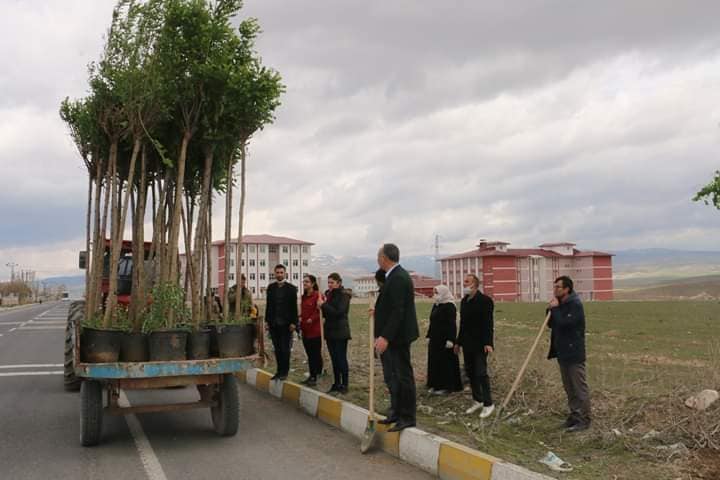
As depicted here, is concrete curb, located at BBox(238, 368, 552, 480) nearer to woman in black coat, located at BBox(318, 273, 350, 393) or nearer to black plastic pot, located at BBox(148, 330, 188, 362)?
woman in black coat, located at BBox(318, 273, 350, 393)

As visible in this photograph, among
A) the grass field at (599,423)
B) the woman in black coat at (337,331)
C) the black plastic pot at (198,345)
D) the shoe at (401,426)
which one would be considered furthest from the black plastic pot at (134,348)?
the woman in black coat at (337,331)

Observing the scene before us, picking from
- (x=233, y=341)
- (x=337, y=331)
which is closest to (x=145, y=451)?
(x=233, y=341)

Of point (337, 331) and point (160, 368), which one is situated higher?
point (337, 331)

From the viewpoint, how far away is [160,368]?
22.6 feet

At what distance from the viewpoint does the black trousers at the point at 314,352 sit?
10.2 meters

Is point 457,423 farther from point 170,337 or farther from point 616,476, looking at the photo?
point 170,337

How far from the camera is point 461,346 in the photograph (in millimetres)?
8188

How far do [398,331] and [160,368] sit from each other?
243 centimetres

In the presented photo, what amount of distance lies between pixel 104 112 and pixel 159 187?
136 cm

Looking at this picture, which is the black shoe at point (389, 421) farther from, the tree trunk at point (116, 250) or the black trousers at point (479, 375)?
the tree trunk at point (116, 250)

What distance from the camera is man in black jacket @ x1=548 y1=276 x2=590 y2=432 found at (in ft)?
22.4

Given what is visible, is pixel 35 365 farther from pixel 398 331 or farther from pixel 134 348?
pixel 398 331

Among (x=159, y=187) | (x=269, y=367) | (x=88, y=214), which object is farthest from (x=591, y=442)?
(x=269, y=367)

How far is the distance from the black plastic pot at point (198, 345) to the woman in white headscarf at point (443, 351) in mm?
3286
